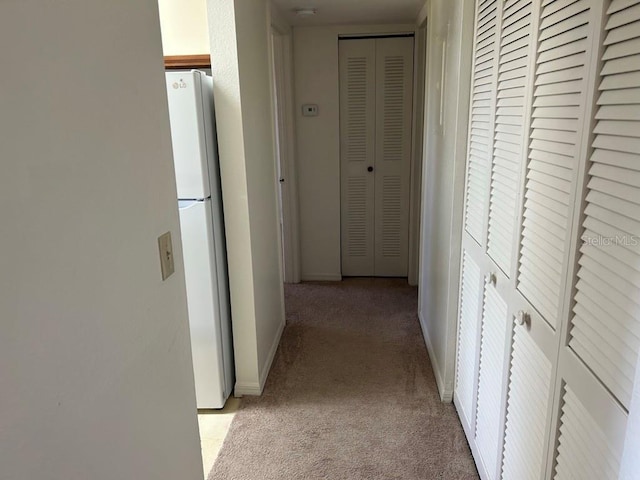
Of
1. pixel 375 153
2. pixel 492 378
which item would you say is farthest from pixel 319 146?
pixel 492 378

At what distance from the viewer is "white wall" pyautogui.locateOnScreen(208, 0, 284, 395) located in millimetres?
2146

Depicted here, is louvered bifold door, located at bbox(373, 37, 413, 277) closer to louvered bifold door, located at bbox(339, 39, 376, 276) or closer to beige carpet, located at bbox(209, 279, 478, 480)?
louvered bifold door, located at bbox(339, 39, 376, 276)

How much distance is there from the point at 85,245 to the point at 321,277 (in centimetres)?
352

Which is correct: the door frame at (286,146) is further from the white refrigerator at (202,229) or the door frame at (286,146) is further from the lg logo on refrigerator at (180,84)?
the lg logo on refrigerator at (180,84)

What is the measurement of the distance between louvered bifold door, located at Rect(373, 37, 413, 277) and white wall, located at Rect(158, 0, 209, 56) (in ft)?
6.20

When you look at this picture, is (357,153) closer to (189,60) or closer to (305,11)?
(305,11)

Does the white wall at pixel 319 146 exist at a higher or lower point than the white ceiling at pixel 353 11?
lower

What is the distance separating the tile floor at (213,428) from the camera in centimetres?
207

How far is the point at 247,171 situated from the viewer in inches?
90.8

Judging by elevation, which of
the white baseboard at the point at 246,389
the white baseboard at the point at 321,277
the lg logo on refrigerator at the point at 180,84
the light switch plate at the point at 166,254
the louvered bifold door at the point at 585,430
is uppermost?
the lg logo on refrigerator at the point at 180,84

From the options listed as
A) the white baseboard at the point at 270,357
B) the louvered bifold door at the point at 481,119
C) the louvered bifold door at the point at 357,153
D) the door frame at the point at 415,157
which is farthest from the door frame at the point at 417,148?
the louvered bifold door at the point at 481,119
